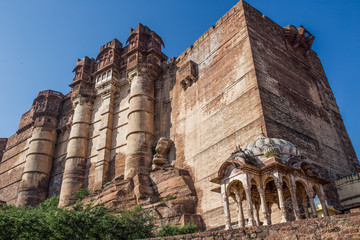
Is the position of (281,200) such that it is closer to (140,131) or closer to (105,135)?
(140,131)

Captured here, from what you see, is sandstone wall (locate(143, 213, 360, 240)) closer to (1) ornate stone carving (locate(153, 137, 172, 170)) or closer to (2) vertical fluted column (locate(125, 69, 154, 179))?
(1) ornate stone carving (locate(153, 137, 172, 170))

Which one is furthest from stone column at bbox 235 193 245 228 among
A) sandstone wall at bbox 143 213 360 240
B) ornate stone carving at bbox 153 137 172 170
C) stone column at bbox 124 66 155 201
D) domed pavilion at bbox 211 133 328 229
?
ornate stone carving at bbox 153 137 172 170

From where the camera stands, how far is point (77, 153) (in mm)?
22469

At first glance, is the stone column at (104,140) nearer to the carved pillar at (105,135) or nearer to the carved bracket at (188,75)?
the carved pillar at (105,135)

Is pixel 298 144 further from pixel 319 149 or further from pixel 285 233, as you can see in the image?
pixel 285 233

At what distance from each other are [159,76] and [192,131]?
5.95 metres

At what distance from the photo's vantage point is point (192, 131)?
17.9 m

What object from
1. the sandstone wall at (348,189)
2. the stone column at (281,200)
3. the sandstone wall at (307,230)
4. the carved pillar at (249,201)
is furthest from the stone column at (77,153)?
the sandstone wall at (307,230)

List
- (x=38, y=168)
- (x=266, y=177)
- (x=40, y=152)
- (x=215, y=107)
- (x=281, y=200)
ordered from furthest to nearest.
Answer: (x=40, y=152), (x=38, y=168), (x=215, y=107), (x=266, y=177), (x=281, y=200)

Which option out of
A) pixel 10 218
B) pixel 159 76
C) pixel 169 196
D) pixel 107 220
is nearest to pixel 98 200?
pixel 169 196

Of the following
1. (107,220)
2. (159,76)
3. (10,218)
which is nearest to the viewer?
(10,218)

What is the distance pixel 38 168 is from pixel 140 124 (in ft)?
31.0

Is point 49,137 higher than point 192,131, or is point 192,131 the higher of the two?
point 49,137

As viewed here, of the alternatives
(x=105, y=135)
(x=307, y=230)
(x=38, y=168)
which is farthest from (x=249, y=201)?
(x=38, y=168)
